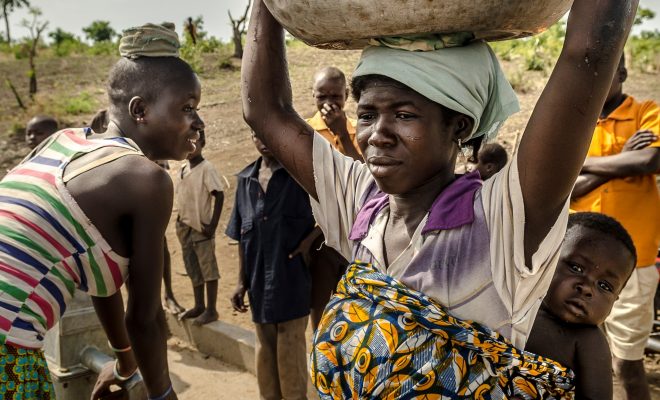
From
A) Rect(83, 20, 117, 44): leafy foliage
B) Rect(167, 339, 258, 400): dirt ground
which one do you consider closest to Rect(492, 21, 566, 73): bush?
Rect(167, 339, 258, 400): dirt ground

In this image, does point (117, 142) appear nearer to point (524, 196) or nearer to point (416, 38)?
point (416, 38)

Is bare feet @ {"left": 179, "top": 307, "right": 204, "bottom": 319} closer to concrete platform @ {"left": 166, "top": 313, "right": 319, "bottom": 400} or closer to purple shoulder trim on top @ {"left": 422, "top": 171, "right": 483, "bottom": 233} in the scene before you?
concrete platform @ {"left": 166, "top": 313, "right": 319, "bottom": 400}

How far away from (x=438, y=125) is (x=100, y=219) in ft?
3.82

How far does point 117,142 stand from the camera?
7.11 ft

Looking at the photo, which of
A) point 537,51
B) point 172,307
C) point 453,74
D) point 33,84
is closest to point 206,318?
point 172,307

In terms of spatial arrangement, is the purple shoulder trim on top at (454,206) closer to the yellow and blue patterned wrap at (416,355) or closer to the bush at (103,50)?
the yellow and blue patterned wrap at (416,355)

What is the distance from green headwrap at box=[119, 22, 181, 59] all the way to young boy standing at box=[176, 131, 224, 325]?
2.69 m

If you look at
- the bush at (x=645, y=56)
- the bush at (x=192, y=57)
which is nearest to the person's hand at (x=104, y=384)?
the bush at (x=645, y=56)

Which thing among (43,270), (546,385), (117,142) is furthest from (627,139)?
(43,270)

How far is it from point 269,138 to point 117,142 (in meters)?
0.69

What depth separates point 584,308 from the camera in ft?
6.02

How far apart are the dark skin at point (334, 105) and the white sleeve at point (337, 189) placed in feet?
7.81

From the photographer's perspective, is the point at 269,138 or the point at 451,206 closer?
the point at 451,206

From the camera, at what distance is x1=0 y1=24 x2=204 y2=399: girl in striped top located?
→ 1.95 metres
